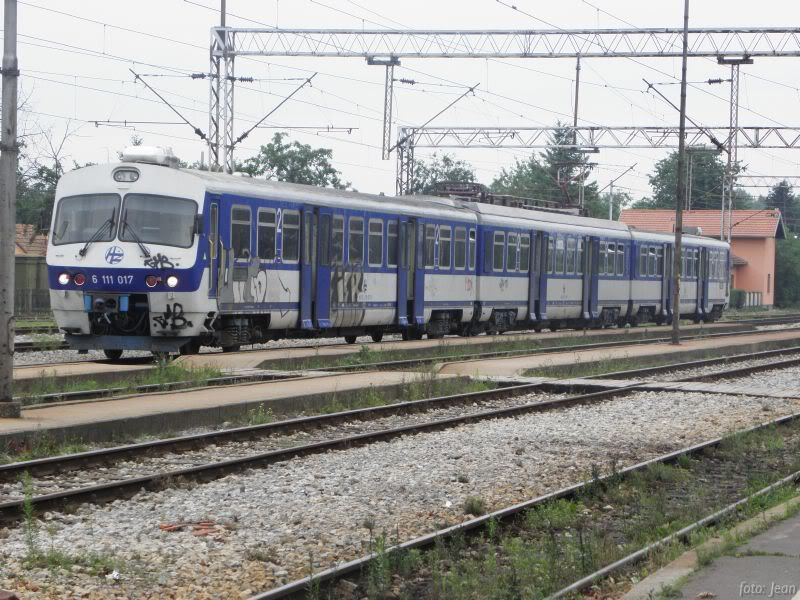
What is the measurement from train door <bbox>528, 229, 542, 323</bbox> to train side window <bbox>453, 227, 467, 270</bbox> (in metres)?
3.91

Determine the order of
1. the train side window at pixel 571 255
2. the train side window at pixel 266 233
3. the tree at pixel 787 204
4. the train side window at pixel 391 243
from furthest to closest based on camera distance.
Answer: the tree at pixel 787 204 → the train side window at pixel 571 255 → the train side window at pixel 391 243 → the train side window at pixel 266 233

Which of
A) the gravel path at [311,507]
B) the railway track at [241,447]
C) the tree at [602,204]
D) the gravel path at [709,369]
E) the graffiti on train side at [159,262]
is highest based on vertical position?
the tree at [602,204]

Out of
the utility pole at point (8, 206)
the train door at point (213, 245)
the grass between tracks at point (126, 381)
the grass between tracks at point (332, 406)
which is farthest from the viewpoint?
the train door at point (213, 245)

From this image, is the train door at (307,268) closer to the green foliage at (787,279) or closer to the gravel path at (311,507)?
the gravel path at (311,507)

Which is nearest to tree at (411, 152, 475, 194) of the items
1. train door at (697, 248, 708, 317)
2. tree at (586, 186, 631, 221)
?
tree at (586, 186, 631, 221)

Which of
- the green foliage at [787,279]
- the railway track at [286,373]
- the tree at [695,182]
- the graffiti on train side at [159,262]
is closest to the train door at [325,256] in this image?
the railway track at [286,373]

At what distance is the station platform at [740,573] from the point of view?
6656mm

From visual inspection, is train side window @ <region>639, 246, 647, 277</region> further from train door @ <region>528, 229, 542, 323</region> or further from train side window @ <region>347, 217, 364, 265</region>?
train side window @ <region>347, 217, 364, 265</region>

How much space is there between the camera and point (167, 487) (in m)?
10.3

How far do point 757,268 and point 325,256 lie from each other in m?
63.7

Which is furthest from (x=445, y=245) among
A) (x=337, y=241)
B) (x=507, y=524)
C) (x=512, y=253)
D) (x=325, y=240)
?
(x=507, y=524)

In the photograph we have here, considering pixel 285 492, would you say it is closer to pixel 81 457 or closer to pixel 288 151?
pixel 81 457

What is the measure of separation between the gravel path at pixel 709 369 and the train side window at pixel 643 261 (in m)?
10.6

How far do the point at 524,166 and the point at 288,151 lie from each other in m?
38.4
